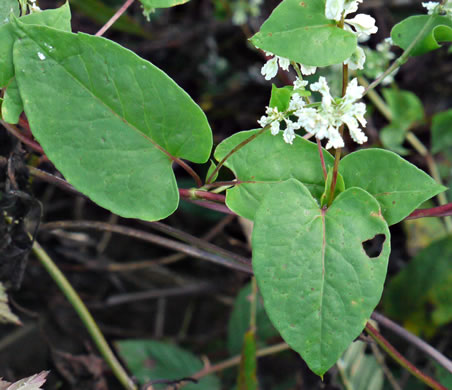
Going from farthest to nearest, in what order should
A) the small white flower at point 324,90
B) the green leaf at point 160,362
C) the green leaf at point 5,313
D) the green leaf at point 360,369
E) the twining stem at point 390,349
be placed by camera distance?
1. the green leaf at point 160,362
2. the green leaf at point 360,369
3. the green leaf at point 5,313
4. the twining stem at point 390,349
5. the small white flower at point 324,90

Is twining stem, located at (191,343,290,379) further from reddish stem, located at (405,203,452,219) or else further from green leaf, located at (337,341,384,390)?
reddish stem, located at (405,203,452,219)

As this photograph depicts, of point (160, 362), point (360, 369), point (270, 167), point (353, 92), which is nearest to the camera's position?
point (353, 92)

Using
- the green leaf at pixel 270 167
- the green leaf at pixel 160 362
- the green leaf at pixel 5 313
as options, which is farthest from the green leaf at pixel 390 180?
the green leaf at pixel 160 362

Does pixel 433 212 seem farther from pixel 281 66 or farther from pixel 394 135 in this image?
pixel 394 135

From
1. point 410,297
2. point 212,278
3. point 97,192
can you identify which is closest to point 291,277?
point 97,192

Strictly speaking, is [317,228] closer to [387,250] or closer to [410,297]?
[387,250]

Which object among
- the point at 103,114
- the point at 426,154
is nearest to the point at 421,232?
the point at 426,154

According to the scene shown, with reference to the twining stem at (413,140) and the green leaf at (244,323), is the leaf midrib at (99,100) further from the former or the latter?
the twining stem at (413,140)
